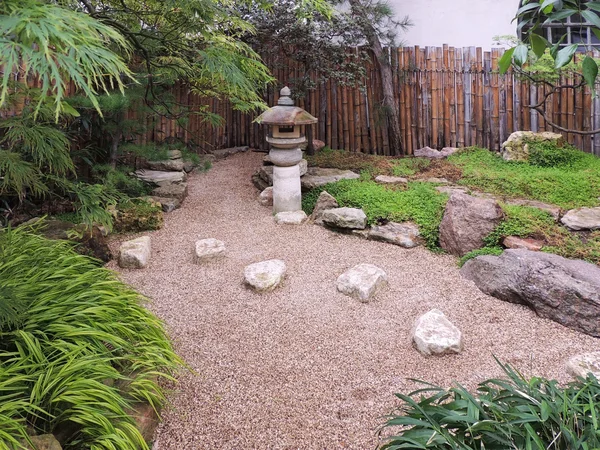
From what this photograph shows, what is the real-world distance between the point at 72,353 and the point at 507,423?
63.3 inches

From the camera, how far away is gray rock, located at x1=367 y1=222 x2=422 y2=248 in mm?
3859

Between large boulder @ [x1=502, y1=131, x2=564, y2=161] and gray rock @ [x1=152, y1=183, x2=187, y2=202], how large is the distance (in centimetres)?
421

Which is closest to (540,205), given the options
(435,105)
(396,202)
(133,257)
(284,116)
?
(396,202)

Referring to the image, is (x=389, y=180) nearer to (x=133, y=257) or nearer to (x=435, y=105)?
(x=435, y=105)

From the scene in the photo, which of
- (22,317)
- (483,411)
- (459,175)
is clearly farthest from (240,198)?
(483,411)

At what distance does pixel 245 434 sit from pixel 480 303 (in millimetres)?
1859

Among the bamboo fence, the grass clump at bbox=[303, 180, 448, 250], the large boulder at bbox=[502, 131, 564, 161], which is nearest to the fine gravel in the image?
the grass clump at bbox=[303, 180, 448, 250]

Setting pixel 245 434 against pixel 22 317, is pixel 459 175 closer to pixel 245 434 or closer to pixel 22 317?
pixel 245 434

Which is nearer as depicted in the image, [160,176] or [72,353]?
[72,353]

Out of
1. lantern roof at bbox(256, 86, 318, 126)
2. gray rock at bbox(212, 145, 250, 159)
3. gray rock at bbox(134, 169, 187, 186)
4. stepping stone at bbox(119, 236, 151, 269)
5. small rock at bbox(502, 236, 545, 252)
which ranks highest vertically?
lantern roof at bbox(256, 86, 318, 126)

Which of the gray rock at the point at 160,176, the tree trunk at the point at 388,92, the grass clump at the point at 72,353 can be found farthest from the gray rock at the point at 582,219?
the gray rock at the point at 160,176

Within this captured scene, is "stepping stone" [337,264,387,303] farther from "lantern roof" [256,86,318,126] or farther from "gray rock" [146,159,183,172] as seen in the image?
"gray rock" [146,159,183,172]

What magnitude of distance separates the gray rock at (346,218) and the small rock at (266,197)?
0.99 metres

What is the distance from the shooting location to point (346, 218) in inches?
161
